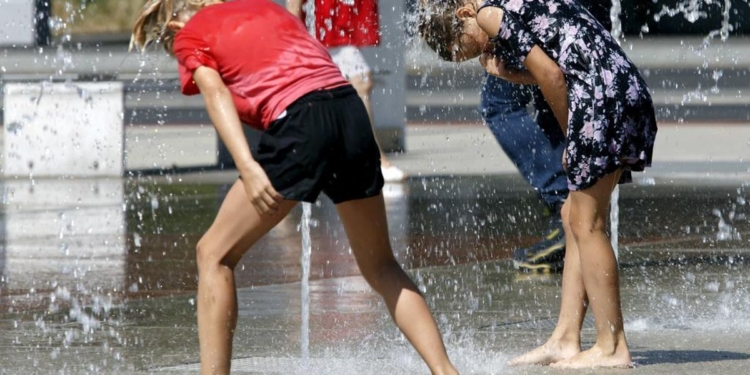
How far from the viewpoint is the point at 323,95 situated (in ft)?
13.9

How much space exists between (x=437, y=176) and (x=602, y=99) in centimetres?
716

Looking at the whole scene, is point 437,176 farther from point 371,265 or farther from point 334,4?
point 371,265

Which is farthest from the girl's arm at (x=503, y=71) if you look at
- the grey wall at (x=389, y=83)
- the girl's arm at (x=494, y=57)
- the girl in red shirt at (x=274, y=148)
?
the grey wall at (x=389, y=83)

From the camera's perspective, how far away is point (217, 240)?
427 centimetres

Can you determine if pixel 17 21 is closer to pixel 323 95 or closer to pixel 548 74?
pixel 548 74

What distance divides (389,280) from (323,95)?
0.58 meters

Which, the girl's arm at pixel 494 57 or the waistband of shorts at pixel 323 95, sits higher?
the girl's arm at pixel 494 57

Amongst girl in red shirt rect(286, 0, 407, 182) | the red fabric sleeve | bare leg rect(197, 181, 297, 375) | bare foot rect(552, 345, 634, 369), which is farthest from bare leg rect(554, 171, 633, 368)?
girl in red shirt rect(286, 0, 407, 182)

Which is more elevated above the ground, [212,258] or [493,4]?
[493,4]

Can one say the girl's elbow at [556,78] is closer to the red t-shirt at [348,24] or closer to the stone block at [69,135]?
the red t-shirt at [348,24]

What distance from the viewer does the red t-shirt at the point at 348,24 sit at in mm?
8805

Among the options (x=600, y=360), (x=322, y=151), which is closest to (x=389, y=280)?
(x=322, y=151)

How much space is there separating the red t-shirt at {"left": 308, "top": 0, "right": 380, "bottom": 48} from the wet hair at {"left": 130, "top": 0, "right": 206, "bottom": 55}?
4.22 m

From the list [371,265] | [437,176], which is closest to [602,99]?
[371,265]
